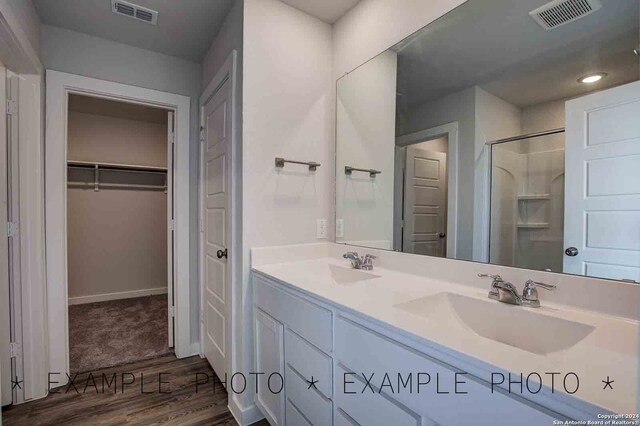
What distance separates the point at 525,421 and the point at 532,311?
1.46 ft

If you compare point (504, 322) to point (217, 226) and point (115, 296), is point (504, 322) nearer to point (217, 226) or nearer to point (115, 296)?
point (217, 226)

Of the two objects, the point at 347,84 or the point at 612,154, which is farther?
the point at 347,84

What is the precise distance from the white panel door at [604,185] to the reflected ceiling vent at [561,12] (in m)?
0.30

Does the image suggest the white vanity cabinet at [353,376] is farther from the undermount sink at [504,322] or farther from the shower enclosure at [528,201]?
the shower enclosure at [528,201]

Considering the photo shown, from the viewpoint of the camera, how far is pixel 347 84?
194 centimetres

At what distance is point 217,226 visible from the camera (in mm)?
2098

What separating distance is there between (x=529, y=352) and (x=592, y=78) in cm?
89

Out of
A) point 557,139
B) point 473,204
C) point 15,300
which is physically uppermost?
point 557,139

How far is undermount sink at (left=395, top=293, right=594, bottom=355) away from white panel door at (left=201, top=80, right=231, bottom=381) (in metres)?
1.19

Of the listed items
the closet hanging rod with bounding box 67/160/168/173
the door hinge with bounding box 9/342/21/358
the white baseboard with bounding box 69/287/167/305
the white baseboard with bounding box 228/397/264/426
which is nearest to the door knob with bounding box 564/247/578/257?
the white baseboard with bounding box 228/397/264/426

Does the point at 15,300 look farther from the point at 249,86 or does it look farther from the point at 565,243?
the point at 565,243

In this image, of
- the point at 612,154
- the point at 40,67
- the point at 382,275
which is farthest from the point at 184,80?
the point at 612,154

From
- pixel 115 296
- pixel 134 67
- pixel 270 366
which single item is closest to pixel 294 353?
pixel 270 366

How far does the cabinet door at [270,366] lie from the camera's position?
1455 mm
